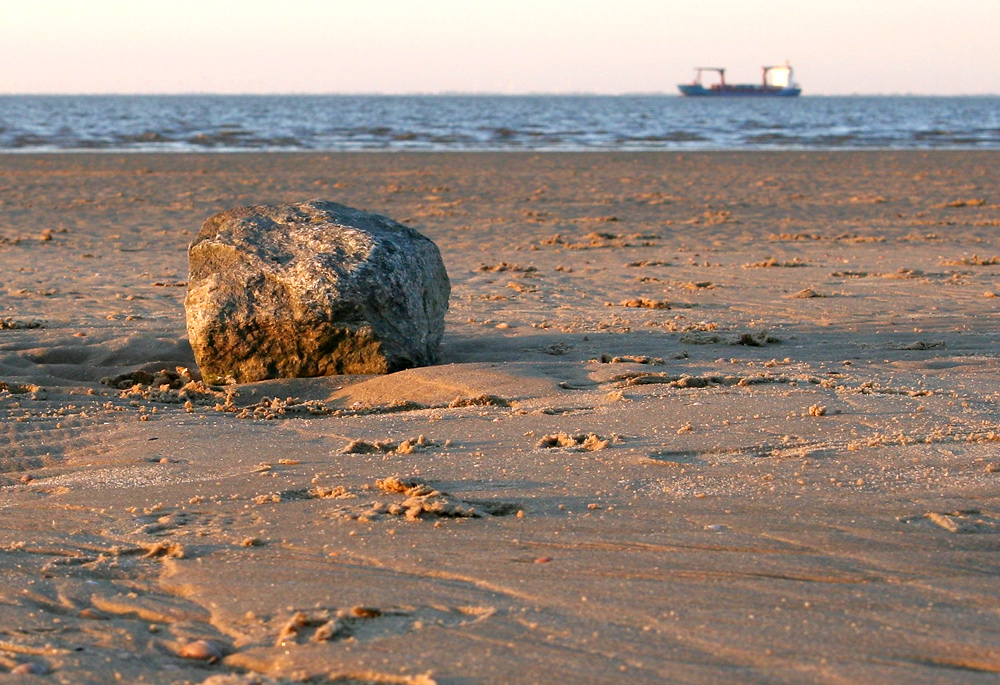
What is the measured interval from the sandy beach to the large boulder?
0.64ft

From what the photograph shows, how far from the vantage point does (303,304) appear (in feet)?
16.6

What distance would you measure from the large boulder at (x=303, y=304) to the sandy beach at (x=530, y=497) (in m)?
0.20

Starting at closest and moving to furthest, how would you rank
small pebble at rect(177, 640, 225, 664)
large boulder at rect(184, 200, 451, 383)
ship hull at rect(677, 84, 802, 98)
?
small pebble at rect(177, 640, 225, 664)
large boulder at rect(184, 200, 451, 383)
ship hull at rect(677, 84, 802, 98)

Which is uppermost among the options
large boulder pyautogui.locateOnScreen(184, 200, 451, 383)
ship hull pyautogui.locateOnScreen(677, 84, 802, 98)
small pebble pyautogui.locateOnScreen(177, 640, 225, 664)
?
ship hull pyautogui.locateOnScreen(677, 84, 802, 98)

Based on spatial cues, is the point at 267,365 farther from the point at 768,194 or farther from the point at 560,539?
the point at 768,194

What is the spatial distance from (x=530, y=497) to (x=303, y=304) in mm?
2130

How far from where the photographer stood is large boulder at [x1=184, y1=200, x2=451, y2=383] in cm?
508

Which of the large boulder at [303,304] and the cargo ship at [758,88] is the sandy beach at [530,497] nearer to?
the large boulder at [303,304]

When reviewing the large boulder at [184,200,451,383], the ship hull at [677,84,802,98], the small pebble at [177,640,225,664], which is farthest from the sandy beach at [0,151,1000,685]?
the ship hull at [677,84,802,98]

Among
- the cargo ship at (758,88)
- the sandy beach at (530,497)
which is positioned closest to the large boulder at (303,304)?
the sandy beach at (530,497)

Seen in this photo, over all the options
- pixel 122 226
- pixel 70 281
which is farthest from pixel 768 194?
pixel 70 281

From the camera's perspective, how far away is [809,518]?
3.10 meters

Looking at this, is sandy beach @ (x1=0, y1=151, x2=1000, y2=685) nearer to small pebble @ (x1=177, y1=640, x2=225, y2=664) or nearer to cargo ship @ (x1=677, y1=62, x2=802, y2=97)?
small pebble @ (x1=177, y1=640, x2=225, y2=664)

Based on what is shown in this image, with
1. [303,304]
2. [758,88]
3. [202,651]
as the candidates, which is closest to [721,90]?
[758,88]
